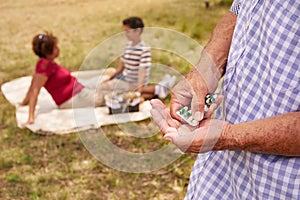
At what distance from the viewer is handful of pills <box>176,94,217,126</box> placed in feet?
4.10

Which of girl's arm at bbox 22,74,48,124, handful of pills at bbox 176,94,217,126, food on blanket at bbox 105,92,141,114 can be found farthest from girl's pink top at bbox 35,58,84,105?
handful of pills at bbox 176,94,217,126

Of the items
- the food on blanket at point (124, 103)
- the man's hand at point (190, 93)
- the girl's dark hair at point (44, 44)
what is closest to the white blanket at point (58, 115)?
the food on blanket at point (124, 103)

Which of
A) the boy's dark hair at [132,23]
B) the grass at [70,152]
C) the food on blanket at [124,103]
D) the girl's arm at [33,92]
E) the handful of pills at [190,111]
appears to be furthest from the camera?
the boy's dark hair at [132,23]

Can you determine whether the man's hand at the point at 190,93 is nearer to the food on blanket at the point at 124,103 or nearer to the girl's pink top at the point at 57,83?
the food on blanket at the point at 124,103

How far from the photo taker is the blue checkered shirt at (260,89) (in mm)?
1148

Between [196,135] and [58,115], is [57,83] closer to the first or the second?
[58,115]

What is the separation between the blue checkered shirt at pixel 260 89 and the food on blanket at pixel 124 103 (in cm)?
251

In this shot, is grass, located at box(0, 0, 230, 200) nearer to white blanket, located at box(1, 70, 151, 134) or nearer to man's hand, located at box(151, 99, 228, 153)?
white blanket, located at box(1, 70, 151, 134)

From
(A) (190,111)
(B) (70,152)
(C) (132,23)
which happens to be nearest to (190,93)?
(A) (190,111)

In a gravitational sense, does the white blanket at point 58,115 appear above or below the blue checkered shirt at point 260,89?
below

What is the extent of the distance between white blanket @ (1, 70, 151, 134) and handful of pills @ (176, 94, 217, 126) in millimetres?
2379

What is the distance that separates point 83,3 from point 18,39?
190cm

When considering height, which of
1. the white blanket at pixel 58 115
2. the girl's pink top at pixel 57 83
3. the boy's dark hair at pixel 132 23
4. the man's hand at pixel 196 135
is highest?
the man's hand at pixel 196 135

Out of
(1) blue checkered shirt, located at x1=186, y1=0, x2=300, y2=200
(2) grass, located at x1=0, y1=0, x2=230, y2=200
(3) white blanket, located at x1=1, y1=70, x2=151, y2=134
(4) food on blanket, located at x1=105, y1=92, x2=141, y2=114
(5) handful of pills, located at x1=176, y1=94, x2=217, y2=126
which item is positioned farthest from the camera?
(4) food on blanket, located at x1=105, y1=92, x2=141, y2=114
